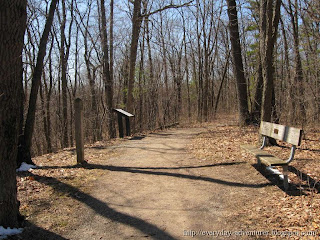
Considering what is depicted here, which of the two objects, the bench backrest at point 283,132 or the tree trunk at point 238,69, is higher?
the tree trunk at point 238,69

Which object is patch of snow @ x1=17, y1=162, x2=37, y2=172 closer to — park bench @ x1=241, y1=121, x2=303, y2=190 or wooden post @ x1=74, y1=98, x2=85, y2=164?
wooden post @ x1=74, y1=98, x2=85, y2=164

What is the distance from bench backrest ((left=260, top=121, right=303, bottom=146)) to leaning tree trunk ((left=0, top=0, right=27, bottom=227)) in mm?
4293

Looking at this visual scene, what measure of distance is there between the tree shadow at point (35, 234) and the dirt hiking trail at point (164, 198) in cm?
15

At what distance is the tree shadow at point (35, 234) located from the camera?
120 inches

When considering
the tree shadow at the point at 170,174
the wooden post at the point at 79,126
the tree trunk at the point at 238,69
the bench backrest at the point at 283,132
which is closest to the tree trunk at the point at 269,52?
the bench backrest at the point at 283,132

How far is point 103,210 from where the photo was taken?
12.5 feet

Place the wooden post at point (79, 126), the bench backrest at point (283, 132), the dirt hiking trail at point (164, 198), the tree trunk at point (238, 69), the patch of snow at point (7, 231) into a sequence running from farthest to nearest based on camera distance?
the tree trunk at point (238, 69), the wooden post at point (79, 126), the bench backrest at point (283, 132), the dirt hiking trail at point (164, 198), the patch of snow at point (7, 231)

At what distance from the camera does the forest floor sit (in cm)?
315

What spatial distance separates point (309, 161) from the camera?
5383mm

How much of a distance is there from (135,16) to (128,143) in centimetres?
651

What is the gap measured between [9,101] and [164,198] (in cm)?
267

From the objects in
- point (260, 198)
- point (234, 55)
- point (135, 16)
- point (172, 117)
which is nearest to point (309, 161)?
point (260, 198)

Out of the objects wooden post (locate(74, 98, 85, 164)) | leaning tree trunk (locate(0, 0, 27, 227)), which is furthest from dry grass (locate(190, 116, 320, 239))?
wooden post (locate(74, 98, 85, 164))

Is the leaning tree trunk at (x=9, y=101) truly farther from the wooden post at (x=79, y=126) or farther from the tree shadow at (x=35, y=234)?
the wooden post at (x=79, y=126)
